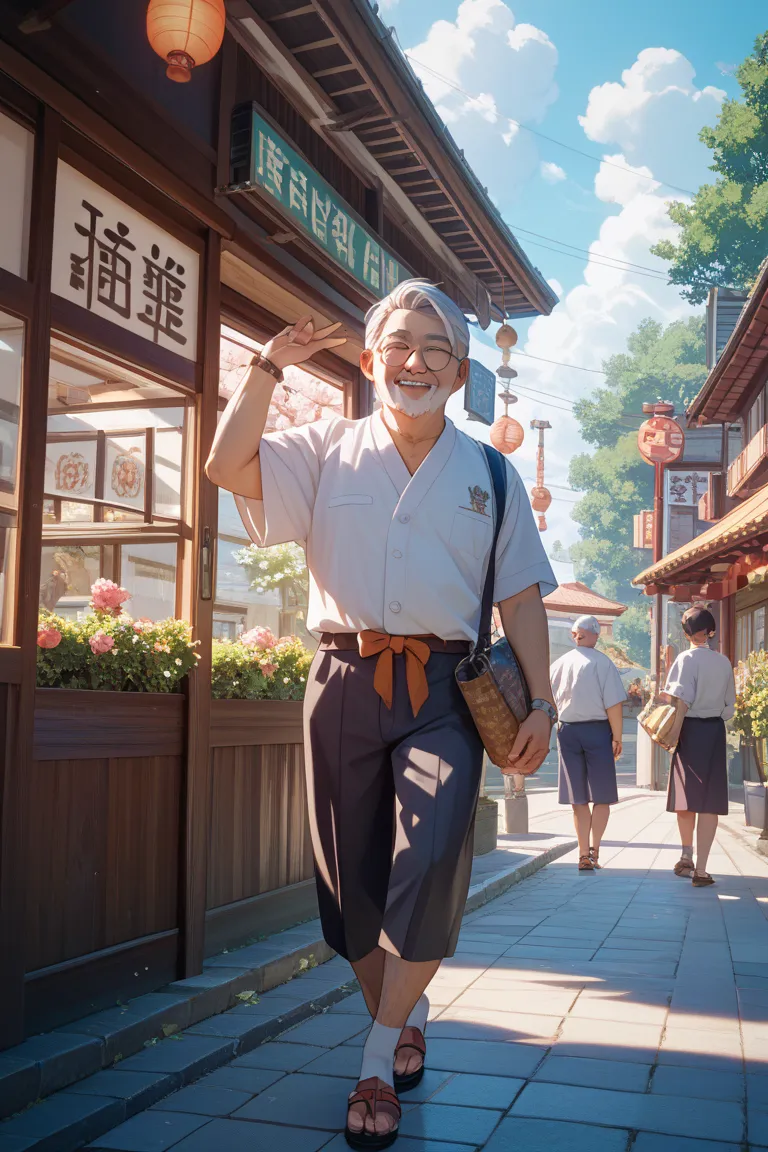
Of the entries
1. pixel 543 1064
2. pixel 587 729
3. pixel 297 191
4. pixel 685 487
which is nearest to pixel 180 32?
pixel 297 191

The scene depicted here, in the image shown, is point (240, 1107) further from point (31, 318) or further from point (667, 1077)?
point (31, 318)

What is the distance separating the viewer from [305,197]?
20.6 ft

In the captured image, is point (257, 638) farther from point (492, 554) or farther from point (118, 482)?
point (492, 554)

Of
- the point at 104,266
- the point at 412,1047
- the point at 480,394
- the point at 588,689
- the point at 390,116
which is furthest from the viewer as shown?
the point at 480,394

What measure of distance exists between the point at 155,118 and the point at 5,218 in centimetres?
123

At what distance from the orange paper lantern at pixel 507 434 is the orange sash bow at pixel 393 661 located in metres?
12.7

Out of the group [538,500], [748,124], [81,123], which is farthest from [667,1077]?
[748,124]

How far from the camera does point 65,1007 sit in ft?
13.4

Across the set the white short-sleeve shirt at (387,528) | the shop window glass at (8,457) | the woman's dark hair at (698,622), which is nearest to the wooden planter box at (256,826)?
the shop window glass at (8,457)

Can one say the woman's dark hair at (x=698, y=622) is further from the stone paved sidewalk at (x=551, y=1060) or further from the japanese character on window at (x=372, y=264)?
the japanese character on window at (x=372, y=264)

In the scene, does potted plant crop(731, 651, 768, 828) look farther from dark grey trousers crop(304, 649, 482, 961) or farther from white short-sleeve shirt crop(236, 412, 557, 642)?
dark grey trousers crop(304, 649, 482, 961)

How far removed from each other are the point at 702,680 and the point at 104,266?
5867mm

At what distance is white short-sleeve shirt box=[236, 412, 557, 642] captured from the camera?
11.1ft

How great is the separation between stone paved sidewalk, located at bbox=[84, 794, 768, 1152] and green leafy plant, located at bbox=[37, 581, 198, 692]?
1.53m
